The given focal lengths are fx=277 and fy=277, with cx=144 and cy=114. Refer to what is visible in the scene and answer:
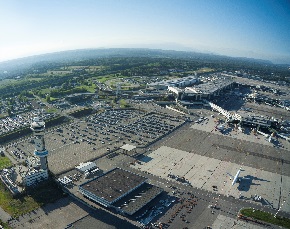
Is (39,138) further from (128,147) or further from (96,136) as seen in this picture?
(96,136)

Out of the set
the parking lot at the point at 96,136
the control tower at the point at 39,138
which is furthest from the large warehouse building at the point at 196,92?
the control tower at the point at 39,138

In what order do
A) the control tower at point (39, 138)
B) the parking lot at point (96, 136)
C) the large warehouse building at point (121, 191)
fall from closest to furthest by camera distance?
the large warehouse building at point (121, 191), the control tower at point (39, 138), the parking lot at point (96, 136)

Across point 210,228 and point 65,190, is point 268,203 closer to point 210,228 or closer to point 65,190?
point 210,228

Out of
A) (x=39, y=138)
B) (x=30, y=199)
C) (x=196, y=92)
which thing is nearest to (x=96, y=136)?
(x=39, y=138)

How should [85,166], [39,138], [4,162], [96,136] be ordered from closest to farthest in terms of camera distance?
1. [39,138]
2. [85,166]
3. [4,162]
4. [96,136]

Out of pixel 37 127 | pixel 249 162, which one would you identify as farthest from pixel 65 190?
pixel 249 162

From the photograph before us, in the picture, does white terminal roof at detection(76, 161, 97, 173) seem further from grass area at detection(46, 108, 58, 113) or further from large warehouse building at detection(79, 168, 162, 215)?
grass area at detection(46, 108, 58, 113)

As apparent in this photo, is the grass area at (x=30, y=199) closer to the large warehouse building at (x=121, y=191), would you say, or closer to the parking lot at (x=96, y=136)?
the large warehouse building at (x=121, y=191)

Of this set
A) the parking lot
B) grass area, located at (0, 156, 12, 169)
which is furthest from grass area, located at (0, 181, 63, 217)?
grass area, located at (0, 156, 12, 169)
